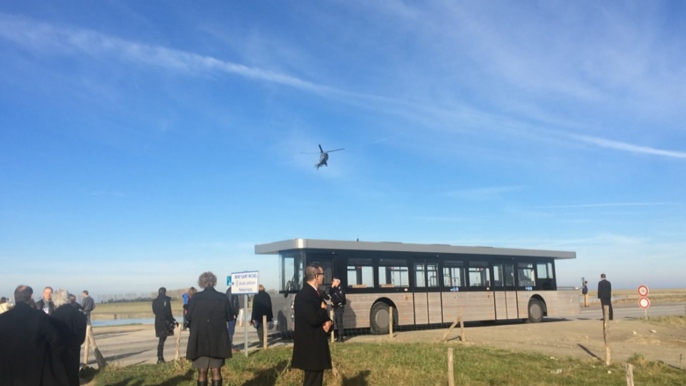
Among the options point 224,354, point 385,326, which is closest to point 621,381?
point 224,354

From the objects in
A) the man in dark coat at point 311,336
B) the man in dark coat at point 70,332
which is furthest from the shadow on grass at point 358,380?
the man in dark coat at point 70,332

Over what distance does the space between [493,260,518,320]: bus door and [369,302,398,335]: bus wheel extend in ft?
17.1

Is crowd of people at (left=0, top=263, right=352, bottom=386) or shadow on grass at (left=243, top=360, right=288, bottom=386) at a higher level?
crowd of people at (left=0, top=263, right=352, bottom=386)

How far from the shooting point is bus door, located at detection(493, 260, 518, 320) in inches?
860

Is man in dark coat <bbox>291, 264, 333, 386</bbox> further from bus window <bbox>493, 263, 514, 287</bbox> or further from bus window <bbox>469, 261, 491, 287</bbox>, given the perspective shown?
bus window <bbox>493, 263, 514, 287</bbox>

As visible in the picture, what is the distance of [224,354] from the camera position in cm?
780

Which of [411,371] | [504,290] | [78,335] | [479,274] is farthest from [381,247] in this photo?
[78,335]

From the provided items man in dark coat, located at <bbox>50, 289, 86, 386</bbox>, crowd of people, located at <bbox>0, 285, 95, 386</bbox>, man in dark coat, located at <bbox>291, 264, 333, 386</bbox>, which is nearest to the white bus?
man in dark coat, located at <bbox>291, 264, 333, 386</bbox>

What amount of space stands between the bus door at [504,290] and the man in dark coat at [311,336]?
16.4 m

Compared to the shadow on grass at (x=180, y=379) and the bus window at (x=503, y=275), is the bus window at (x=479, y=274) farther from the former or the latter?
the shadow on grass at (x=180, y=379)

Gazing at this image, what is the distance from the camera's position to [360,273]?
18.1m

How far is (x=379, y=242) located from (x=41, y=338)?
13752 mm

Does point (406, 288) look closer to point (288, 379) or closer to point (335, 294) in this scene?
point (335, 294)

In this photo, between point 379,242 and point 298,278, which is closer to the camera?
point 298,278
